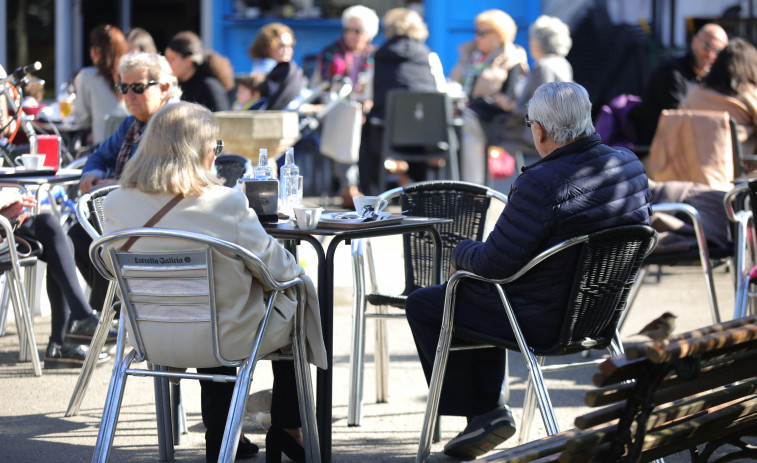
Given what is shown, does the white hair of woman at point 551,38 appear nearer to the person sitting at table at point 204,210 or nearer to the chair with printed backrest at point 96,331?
the chair with printed backrest at point 96,331

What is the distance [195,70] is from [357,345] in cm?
428

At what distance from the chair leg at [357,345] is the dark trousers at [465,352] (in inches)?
21.0

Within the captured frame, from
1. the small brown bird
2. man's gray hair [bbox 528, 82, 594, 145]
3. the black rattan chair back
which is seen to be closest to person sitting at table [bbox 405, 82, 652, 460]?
man's gray hair [bbox 528, 82, 594, 145]

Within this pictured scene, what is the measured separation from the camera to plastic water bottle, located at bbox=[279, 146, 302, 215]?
14.4 feet

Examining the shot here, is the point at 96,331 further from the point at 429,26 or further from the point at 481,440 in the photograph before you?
the point at 429,26

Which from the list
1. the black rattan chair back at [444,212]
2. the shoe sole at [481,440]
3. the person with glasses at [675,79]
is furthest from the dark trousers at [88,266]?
the person with glasses at [675,79]

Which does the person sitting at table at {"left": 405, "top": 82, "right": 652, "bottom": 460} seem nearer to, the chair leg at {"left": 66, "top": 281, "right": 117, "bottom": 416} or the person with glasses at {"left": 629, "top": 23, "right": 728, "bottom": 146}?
the chair leg at {"left": 66, "top": 281, "right": 117, "bottom": 416}

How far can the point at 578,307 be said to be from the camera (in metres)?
3.57

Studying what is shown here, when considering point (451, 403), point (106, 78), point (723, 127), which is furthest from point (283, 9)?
point (451, 403)

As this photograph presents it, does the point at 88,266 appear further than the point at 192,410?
Yes

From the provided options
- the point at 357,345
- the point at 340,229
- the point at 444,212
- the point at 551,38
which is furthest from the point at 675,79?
the point at 340,229

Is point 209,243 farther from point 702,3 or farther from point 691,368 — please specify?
point 702,3

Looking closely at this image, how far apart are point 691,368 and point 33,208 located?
374 centimetres

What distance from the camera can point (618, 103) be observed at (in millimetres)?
7977
